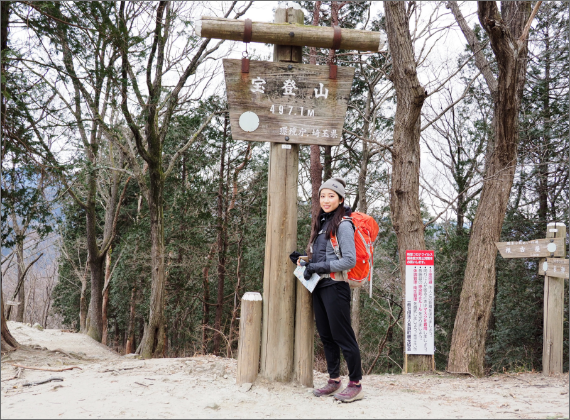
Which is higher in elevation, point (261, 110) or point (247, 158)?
→ point (247, 158)

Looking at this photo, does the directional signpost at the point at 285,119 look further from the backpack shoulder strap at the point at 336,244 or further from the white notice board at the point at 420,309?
the white notice board at the point at 420,309

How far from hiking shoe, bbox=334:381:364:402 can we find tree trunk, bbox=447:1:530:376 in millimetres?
3376

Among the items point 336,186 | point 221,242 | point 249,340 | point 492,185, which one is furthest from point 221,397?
point 221,242

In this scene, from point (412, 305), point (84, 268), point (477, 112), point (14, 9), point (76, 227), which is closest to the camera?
point (412, 305)

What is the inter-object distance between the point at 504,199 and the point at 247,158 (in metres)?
10.3

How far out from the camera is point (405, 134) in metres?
6.66

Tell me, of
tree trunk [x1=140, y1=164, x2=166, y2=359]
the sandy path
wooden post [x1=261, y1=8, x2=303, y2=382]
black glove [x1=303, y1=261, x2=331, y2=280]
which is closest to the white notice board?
the sandy path

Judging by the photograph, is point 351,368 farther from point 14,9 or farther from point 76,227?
point 76,227

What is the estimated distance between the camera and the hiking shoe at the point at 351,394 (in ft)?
12.7

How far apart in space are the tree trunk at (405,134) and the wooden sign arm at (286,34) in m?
2.01

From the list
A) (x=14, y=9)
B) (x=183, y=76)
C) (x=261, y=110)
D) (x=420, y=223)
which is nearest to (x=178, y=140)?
(x=183, y=76)

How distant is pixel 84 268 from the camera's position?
814 inches

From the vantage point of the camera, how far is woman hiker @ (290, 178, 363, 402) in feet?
12.7

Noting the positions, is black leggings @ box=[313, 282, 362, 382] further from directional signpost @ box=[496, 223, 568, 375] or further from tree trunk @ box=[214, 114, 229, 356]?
tree trunk @ box=[214, 114, 229, 356]
